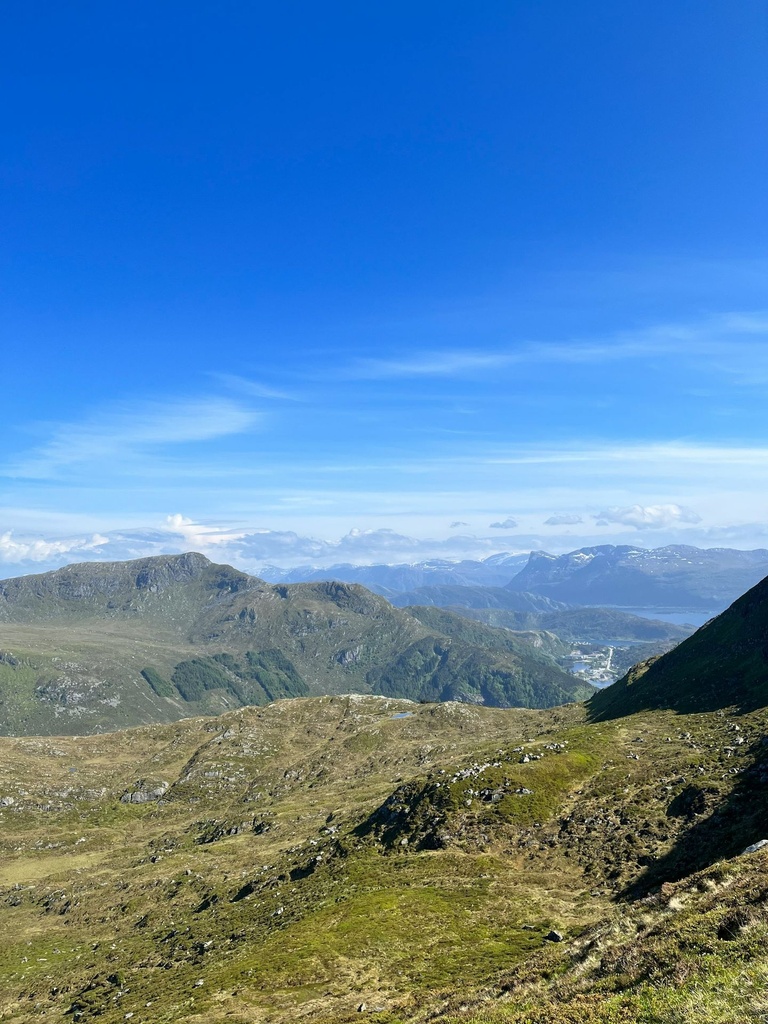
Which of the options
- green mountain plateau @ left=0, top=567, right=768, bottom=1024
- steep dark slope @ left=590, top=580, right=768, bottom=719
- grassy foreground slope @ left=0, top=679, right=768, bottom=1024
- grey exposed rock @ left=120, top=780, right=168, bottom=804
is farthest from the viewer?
grey exposed rock @ left=120, top=780, right=168, bottom=804

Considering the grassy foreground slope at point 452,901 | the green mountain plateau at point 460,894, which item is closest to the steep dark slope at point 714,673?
the green mountain plateau at point 460,894

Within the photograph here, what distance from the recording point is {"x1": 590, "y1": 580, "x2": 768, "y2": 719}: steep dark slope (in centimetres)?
11050

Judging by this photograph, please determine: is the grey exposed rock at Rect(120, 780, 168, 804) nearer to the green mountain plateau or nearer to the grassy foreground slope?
the green mountain plateau

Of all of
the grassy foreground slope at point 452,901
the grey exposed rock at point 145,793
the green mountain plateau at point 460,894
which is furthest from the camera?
the grey exposed rock at point 145,793

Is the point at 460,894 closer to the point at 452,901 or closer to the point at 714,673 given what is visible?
the point at 452,901

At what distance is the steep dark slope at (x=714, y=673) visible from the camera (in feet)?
363

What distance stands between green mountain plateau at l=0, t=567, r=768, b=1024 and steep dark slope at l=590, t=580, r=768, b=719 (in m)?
0.95

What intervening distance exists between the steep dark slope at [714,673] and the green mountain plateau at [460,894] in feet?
3.13

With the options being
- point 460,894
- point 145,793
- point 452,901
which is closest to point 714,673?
point 460,894

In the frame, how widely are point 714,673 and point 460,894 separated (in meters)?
100

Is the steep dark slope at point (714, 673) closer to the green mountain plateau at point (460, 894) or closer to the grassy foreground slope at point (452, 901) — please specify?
the green mountain plateau at point (460, 894)

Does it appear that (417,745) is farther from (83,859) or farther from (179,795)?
(83,859)

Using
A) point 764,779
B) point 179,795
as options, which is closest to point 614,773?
point 764,779

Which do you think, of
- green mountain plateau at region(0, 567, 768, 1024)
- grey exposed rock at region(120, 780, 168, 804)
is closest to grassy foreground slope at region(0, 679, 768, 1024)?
green mountain plateau at region(0, 567, 768, 1024)
